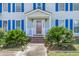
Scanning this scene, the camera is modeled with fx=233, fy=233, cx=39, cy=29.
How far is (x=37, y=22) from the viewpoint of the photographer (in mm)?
26375

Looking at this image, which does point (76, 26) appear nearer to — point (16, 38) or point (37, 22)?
point (37, 22)

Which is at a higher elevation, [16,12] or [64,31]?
[16,12]

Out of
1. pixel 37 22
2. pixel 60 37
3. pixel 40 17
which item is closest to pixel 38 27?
pixel 37 22

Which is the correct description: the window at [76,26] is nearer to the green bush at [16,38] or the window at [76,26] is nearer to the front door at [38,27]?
the front door at [38,27]

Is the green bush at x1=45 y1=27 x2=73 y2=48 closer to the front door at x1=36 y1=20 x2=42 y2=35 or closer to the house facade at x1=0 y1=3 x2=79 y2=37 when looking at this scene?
the house facade at x1=0 y1=3 x2=79 y2=37

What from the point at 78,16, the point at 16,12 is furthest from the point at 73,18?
the point at 16,12

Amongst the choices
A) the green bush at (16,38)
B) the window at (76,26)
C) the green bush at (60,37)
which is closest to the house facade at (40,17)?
the window at (76,26)

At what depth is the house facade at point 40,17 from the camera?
26.0 meters

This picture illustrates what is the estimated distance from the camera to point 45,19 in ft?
86.2

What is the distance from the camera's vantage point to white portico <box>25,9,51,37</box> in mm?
25406

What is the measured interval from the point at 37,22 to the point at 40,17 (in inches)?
32.3

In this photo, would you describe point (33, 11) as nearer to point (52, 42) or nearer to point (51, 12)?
point (51, 12)

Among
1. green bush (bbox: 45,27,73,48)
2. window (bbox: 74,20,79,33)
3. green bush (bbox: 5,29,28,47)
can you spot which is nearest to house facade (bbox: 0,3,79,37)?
window (bbox: 74,20,79,33)

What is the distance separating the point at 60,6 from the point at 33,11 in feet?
10.4
